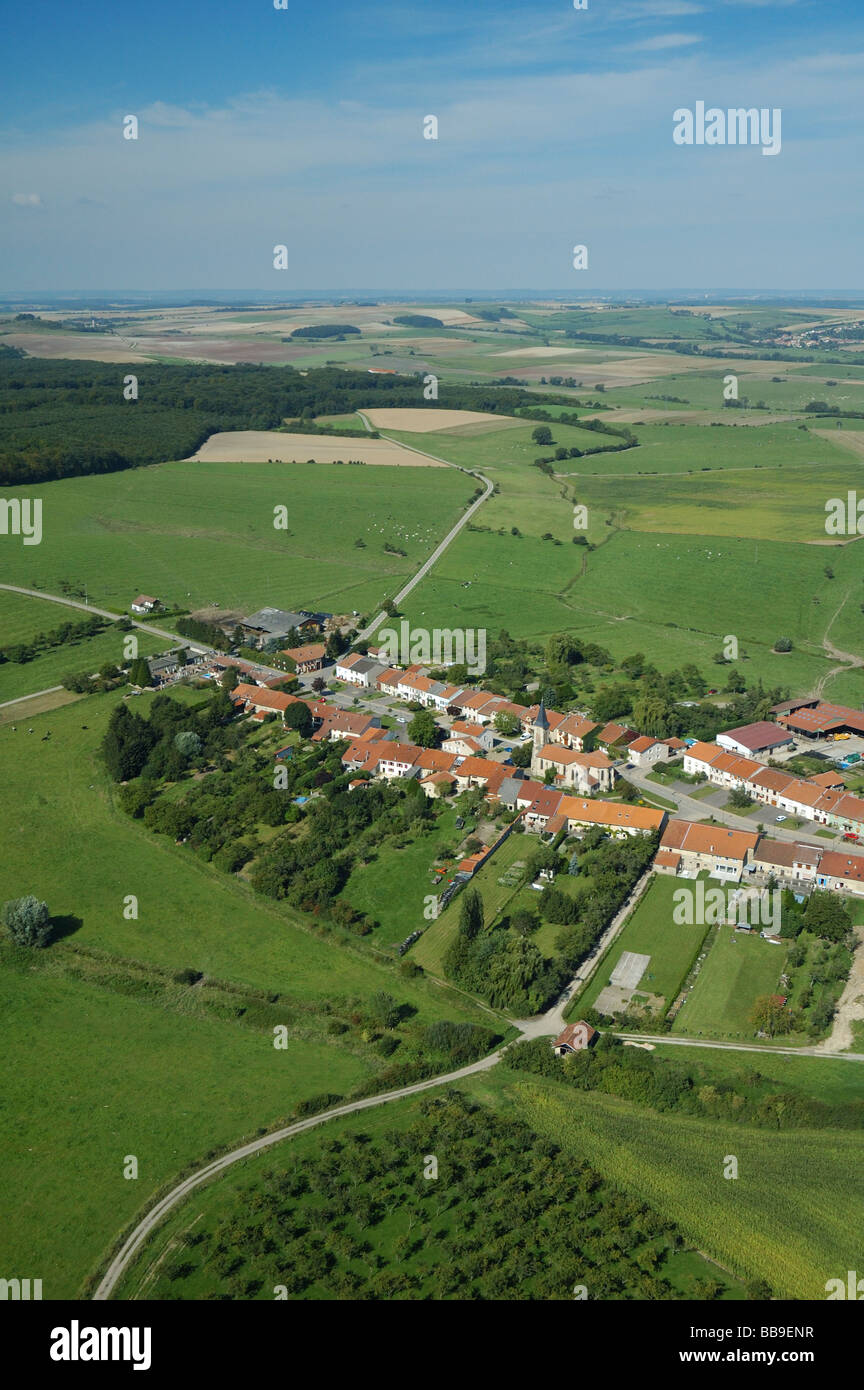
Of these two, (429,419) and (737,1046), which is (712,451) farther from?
(737,1046)

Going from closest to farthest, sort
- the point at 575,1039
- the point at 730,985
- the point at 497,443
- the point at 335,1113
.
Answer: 1. the point at 335,1113
2. the point at 575,1039
3. the point at 730,985
4. the point at 497,443

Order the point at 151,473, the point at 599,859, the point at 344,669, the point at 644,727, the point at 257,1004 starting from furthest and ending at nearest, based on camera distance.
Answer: the point at 151,473 < the point at 344,669 < the point at 644,727 < the point at 599,859 < the point at 257,1004

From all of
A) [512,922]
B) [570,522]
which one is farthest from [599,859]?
[570,522]

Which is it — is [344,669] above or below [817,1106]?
above

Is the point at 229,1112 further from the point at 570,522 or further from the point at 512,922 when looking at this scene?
the point at 570,522

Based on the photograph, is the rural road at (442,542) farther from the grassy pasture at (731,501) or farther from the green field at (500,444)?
the grassy pasture at (731,501)

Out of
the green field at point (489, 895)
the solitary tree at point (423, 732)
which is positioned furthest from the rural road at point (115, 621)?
the green field at point (489, 895)

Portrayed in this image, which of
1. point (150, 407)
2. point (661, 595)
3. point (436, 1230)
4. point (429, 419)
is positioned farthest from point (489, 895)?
point (150, 407)
